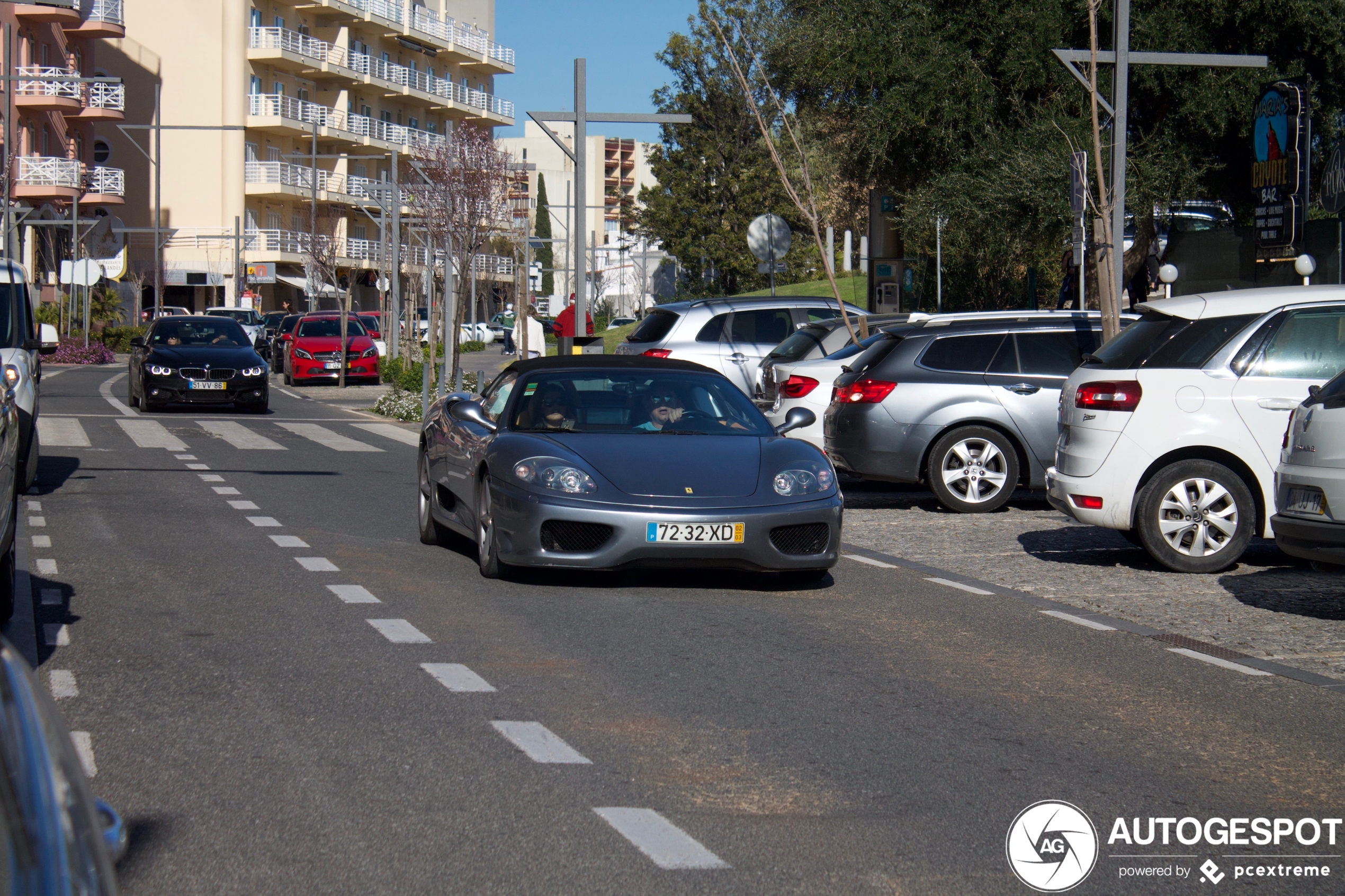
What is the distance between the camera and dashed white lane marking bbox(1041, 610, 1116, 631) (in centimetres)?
848

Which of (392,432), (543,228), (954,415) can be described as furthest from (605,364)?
(543,228)

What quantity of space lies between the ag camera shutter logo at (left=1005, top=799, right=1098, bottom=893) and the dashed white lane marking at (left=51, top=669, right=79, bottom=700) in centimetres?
361

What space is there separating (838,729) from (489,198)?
179 feet

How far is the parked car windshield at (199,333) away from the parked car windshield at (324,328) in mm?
9862

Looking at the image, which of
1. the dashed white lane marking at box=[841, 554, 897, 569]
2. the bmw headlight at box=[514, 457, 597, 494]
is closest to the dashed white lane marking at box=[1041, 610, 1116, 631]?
the dashed white lane marking at box=[841, 554, 897, 569]

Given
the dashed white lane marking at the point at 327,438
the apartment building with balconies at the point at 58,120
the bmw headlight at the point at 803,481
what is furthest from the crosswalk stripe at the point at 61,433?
the apartment building with balconies at the point at 58,120

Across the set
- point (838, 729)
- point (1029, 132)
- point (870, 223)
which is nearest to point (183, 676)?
point (838, 729)

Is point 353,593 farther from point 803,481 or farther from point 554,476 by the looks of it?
point 803,481

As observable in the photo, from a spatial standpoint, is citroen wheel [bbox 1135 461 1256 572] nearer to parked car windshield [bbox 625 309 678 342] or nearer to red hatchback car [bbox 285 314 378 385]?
parked car windshield [bbox 625 309 678 342]

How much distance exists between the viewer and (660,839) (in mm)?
4547

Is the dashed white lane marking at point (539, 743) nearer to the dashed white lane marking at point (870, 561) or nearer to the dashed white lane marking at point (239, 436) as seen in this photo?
the dashed white lane marking at point (870, 561)

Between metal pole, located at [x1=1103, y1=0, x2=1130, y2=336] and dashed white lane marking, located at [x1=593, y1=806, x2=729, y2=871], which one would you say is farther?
metal pole, located at [x1=1103, y1=0, x2=1130, y2=336]

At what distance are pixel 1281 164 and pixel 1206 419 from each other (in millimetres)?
10564

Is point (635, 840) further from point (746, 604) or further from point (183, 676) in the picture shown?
point (746, 604)
